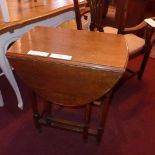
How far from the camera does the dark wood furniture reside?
115cm

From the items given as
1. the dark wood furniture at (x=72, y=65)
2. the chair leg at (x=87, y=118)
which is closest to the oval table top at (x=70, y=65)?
the dark wood furniture at (x=72, y=65)

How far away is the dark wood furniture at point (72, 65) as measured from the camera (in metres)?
1.15

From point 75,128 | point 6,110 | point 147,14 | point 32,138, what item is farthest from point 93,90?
point 147,14

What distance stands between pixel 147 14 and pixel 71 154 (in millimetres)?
2758

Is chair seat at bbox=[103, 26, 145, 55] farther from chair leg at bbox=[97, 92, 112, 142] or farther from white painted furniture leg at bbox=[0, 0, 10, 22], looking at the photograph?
white painted furniture leg at bbox=[0, 0, 10, 22]

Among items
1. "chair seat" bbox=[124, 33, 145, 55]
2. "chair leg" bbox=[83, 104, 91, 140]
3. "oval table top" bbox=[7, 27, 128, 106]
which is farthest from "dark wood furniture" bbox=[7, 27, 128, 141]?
"chair seat" bbox=[124, 33, 145, 55]

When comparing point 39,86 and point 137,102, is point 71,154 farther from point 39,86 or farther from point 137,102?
point 137,102

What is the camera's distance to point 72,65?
1.15 m

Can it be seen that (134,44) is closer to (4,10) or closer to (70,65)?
(70,65)

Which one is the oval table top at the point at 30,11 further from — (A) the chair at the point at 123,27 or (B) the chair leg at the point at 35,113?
(B) the chair leg at the point at 35,113

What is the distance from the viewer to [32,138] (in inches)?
65.9

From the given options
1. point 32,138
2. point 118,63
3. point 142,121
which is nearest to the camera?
point 118,63

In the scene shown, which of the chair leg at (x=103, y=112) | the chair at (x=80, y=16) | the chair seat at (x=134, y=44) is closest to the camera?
the chair leg at (x=103, y=112)

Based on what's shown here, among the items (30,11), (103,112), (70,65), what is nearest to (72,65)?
(70,65)
